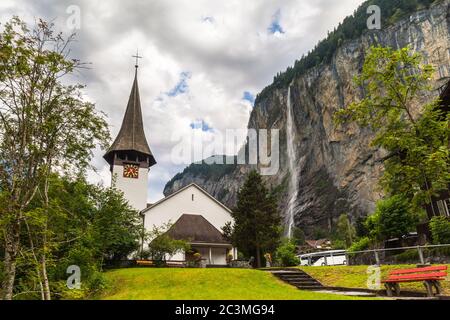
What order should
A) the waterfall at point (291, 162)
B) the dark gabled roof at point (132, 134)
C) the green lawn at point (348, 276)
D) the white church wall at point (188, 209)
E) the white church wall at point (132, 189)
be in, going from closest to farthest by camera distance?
the green lawn at point (348, 276), the white church wall at point (188, 209), the white church wall at point (132, 189), the dark gabled roof at point (132, 134), the waterfall at point (291, 162)

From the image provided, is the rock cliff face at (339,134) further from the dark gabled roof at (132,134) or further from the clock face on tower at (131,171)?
the clock face on tower at (131,171)

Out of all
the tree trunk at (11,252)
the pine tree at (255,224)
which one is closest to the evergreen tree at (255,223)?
the pine tree at (255,224)

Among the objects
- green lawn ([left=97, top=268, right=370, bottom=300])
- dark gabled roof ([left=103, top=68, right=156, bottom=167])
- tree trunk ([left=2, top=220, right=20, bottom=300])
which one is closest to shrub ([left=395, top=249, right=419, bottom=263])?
green lawn ([left=97, top=268, right=370, bottom=300])

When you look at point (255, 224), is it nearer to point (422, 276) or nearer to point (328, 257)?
point (328, 257)

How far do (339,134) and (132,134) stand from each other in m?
67.9

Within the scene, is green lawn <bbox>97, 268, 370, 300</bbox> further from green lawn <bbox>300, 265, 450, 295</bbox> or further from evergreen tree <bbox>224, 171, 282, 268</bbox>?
evergreen tree <bbox>224, 171, 282, 268</bbox>

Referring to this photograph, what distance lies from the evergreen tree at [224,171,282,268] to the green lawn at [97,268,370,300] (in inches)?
414

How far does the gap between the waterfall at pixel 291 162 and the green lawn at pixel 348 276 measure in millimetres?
80638

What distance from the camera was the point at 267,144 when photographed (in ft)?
465

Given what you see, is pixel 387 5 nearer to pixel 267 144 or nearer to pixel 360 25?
pixel 360 25

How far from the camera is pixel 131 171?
128ft

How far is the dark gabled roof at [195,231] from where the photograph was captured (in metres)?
33.4

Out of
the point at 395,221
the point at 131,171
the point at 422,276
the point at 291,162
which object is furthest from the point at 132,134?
the point at 291,162
